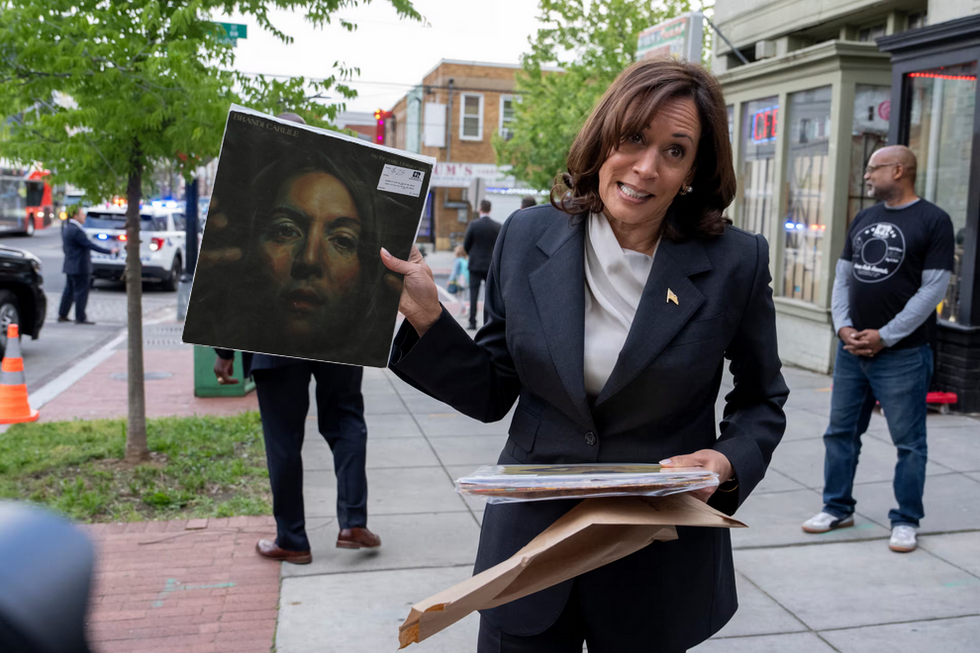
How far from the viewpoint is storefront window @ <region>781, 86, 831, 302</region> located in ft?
36.9

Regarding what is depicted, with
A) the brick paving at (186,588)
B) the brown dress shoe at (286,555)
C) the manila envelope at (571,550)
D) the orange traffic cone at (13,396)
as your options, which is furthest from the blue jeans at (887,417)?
the orange traffic cone at (13,396)

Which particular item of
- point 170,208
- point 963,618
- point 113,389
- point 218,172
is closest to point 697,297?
point 218,172

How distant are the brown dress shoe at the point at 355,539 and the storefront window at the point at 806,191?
7602 millimetres

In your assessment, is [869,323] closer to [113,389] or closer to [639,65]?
[639,65]

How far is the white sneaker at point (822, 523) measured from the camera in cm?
553

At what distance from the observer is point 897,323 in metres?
5.15

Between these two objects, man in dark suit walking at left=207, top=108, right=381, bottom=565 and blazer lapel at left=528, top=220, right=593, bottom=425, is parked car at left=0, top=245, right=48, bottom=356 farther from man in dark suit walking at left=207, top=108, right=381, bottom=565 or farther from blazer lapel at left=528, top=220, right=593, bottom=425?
blazer lapel at left=528, top=220, right=593, bottom=425

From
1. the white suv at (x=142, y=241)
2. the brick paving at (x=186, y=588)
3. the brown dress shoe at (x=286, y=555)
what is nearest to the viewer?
the brick paving at (x=186, y=588)

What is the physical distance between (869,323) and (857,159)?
6.23 meters

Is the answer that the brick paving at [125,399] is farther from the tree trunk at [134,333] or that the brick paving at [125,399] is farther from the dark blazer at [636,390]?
the dark blazer at [636,390]

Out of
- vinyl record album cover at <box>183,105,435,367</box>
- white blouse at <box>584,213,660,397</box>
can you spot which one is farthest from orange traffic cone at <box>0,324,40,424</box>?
white blouse at <box>584,213,660,397</box>

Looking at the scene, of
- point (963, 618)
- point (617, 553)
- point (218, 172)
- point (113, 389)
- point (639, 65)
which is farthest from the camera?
point (113, 389)

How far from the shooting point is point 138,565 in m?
4.95

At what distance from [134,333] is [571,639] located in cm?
558
